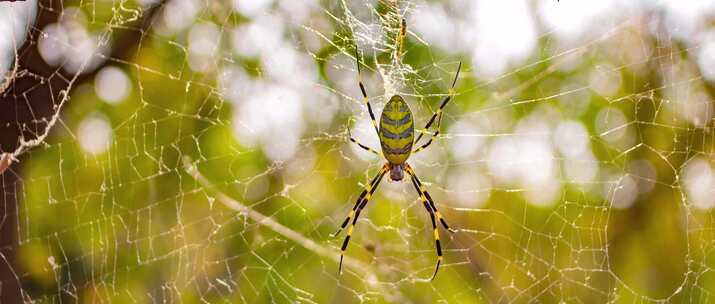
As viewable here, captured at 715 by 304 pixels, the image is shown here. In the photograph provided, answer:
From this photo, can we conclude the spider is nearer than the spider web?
Yes

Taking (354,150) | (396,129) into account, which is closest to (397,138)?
(396,129)

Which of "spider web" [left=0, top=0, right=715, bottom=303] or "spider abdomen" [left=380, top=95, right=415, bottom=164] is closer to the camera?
"spider abdomen" [left=380, top=95, right=415, bottom=164]

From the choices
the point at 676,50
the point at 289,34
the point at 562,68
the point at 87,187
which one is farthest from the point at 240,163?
the point at 676,50

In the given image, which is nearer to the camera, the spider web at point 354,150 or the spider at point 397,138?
the spider at point 397,138

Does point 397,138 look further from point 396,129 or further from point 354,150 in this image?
point 354,150
